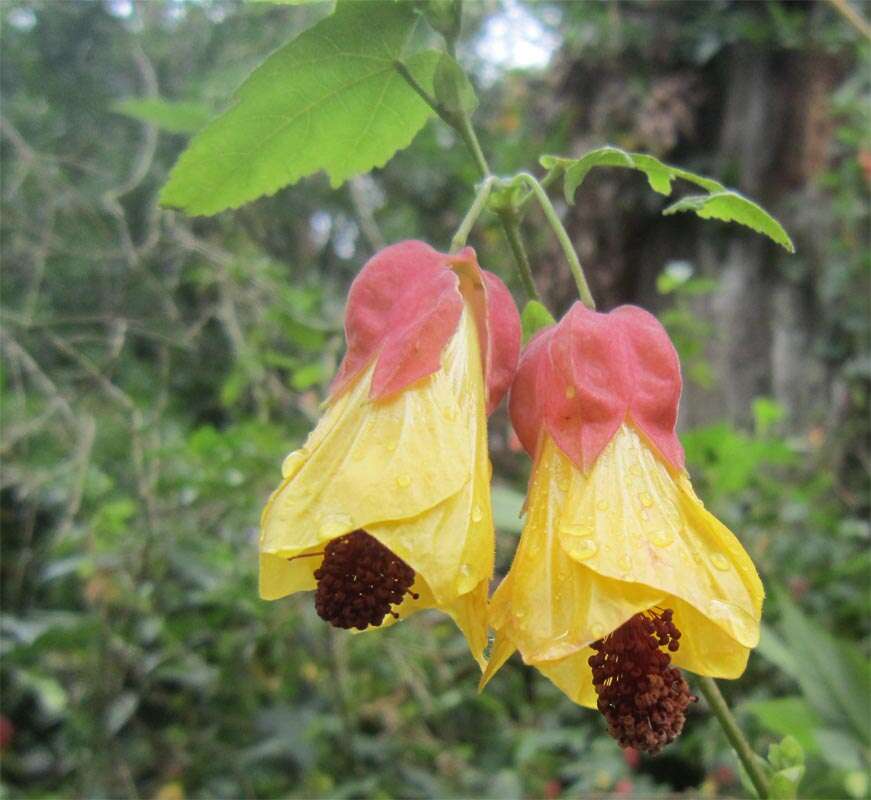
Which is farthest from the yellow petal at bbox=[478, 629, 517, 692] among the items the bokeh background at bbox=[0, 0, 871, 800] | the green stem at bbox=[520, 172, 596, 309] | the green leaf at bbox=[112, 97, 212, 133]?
the green leaf at bbox=[112, 97, 212, 133]

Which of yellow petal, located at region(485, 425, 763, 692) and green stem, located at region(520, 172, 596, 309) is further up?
green stem, located at region(520, 172, 596, 309)

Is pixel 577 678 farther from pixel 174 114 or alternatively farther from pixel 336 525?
pixel 174 114

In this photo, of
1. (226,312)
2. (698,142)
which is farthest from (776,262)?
(226,312)

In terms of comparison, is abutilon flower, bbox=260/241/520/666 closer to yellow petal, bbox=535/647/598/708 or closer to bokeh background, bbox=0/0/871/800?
yellow petal, bbox=535/647/598/708

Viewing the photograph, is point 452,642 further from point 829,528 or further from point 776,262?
point 776,262

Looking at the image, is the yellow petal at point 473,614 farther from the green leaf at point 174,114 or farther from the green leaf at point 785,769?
the green leaf at point 174,114

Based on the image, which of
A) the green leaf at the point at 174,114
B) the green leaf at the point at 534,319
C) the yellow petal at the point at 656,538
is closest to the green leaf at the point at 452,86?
the green leaf at the point at 534,319
